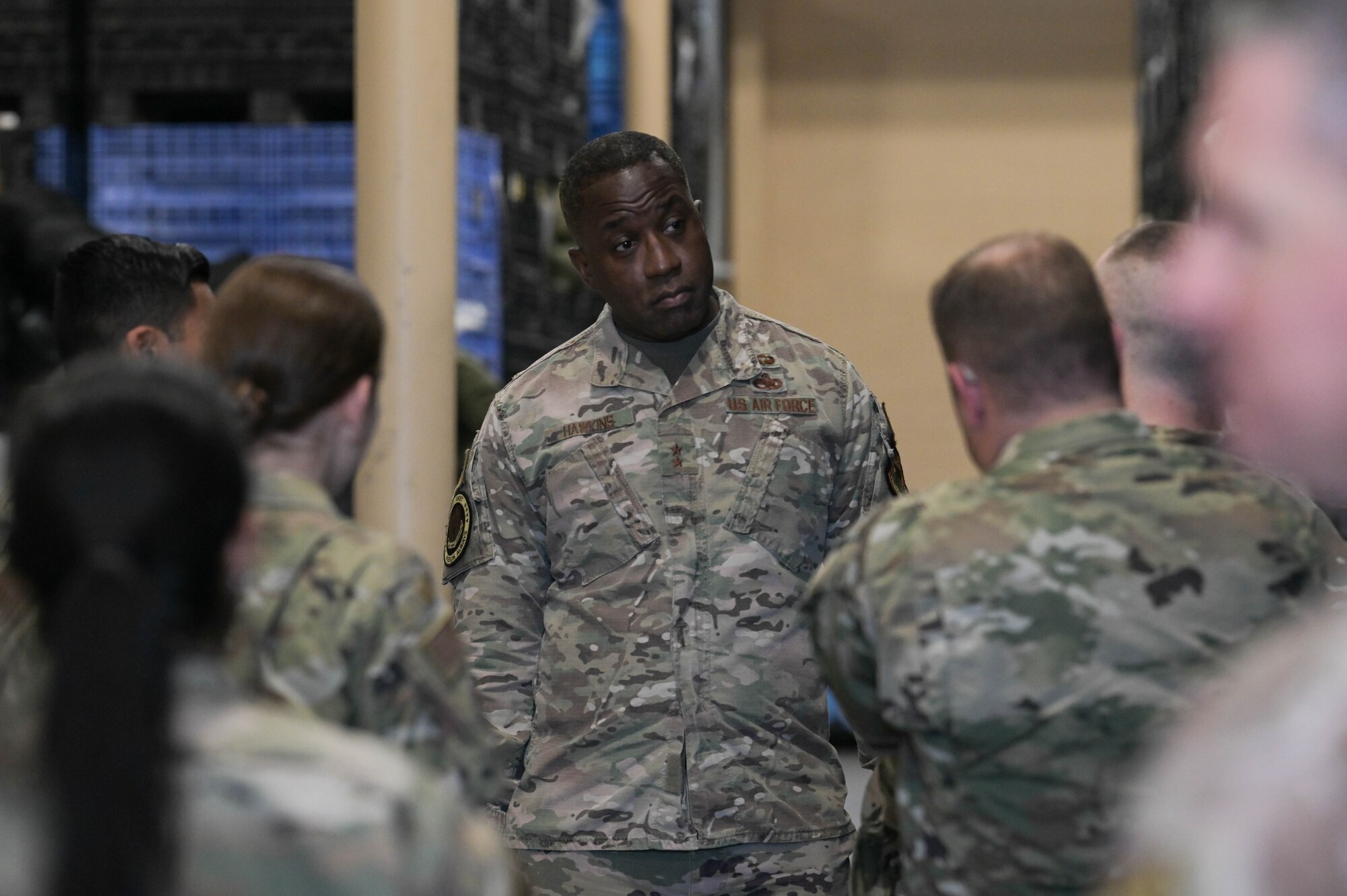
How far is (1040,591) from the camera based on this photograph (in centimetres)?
158

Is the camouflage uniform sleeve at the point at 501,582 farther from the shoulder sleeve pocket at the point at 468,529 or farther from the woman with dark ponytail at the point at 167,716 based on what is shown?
the woman with dark ponytail at the point at 167,716

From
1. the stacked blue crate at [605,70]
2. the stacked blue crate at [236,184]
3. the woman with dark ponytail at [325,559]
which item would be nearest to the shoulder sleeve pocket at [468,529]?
the woman with dark ponytail at [325,559]

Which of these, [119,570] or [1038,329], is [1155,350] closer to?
[1038,329]

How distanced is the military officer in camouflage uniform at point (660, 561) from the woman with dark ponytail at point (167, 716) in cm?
111

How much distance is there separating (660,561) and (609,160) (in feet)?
2.18

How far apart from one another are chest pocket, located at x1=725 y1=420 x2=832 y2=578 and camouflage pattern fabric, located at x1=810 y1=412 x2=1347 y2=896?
80cm

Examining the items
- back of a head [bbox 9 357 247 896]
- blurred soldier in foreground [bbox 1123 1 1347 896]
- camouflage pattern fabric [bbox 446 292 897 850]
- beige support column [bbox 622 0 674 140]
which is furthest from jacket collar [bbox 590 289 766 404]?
beige support column [bbox 622 0 674 140]

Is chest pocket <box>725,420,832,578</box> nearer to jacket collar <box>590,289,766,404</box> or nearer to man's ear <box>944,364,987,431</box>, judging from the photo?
jacket collar <box>590,289,766,404</box>

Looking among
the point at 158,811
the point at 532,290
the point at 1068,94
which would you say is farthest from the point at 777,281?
the point at 158,811

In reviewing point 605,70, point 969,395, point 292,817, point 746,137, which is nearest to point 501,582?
point 969,395

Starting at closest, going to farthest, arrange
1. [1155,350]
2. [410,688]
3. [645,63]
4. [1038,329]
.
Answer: [410,688]
[1038,329]
[1155,350]
[645,63]

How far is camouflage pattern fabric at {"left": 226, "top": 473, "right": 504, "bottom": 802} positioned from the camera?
154cm

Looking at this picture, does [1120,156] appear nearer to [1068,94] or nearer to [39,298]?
[1068,94]

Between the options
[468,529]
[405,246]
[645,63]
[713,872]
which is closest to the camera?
[713,872]
